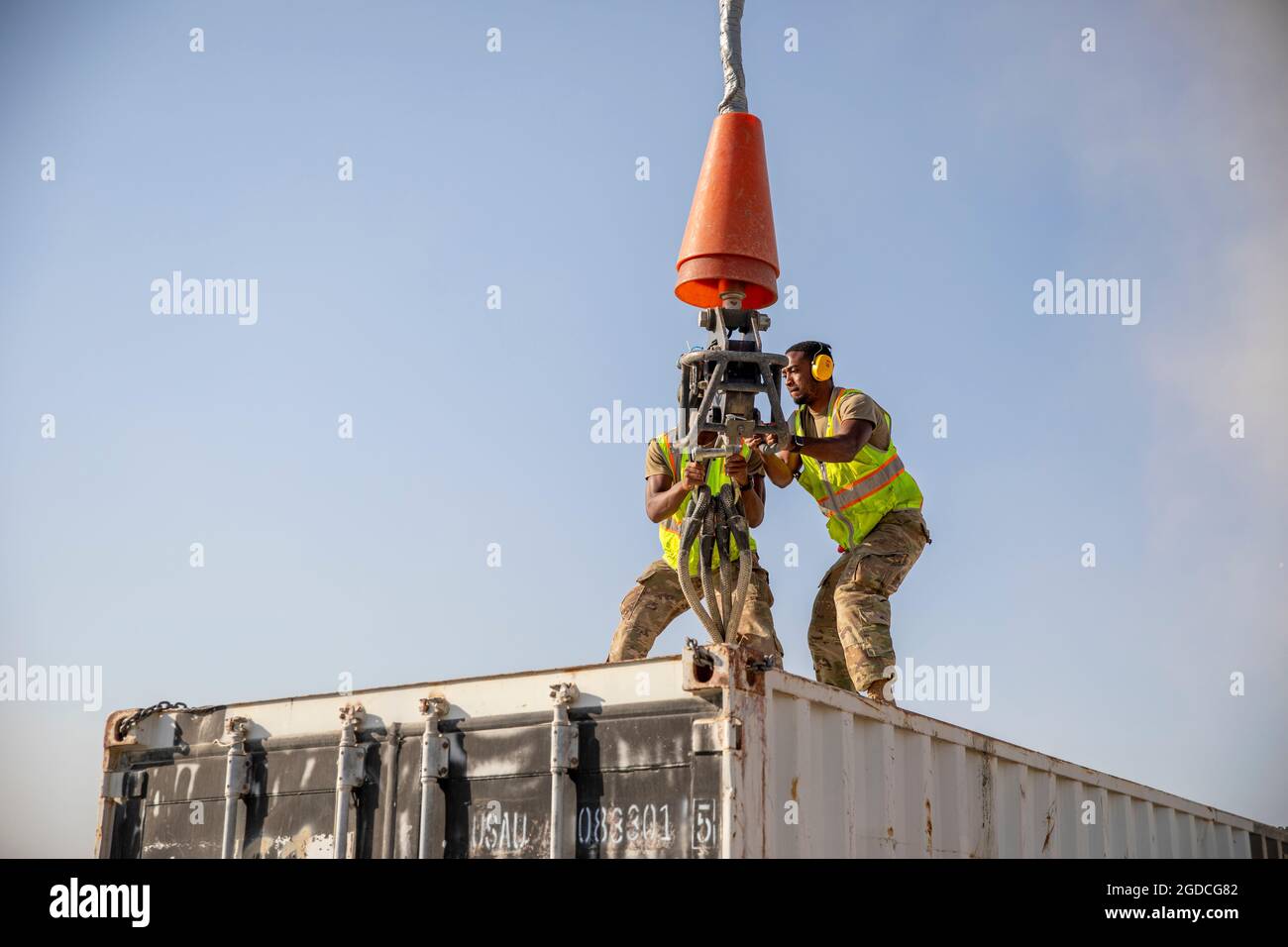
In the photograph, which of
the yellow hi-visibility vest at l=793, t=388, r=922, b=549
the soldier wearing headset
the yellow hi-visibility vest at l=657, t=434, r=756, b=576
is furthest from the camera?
the yellow hi-visibility vest at l=793, t=388, r=922, b=549

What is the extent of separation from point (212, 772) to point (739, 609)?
228cm

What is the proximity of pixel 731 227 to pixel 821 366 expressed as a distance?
126cm

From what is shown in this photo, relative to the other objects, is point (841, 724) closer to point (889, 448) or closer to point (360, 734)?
point (360, 734)

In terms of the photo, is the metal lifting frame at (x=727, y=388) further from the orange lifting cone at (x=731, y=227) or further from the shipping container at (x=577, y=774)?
the shipping container at (x=577, y=774)

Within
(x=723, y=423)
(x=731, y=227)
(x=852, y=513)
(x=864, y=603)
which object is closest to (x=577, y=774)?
(x=723, y=423)

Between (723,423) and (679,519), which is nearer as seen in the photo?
(723,423)

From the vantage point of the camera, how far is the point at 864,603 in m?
7.03

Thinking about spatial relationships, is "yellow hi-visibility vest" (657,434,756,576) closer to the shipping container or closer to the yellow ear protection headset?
the yellow ear protection headset

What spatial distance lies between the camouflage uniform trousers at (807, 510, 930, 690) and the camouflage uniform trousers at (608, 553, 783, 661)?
0.27 metres

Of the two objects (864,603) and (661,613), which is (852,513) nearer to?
(864,603)

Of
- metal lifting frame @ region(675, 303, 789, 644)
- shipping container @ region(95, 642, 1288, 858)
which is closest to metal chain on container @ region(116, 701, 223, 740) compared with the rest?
shipping container @ region(95, 642, 1288, 858)

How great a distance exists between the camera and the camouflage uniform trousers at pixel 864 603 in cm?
688

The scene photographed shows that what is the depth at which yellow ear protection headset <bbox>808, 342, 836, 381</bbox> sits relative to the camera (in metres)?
7.34
